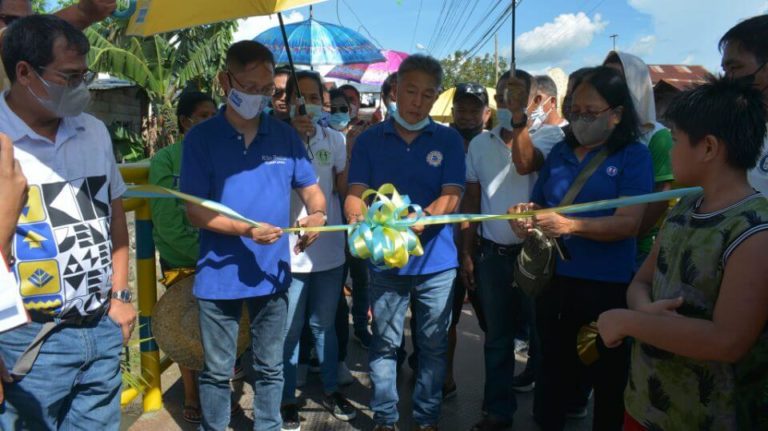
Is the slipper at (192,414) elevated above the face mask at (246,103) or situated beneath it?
situated beneath

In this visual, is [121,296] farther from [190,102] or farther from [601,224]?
[601,224]

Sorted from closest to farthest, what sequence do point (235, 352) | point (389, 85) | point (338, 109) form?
point (235, 352)
point (338, 109)
point (389, 85)

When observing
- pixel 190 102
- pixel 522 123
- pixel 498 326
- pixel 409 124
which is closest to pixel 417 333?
pixel 498 326

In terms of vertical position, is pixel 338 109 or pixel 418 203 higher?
pixel 338 109

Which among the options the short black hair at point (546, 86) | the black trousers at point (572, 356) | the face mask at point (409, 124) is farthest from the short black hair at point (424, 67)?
the black trousers at point (572, 356)

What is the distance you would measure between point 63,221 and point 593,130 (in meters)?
2.50

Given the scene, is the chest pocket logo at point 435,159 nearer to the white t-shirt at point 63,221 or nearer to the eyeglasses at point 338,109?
the white t-shirt at point 63,221

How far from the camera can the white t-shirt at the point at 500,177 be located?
142 inches

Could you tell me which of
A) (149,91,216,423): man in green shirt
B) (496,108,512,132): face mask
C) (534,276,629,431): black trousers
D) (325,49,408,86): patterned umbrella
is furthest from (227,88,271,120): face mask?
(325,49,408,86): patterned umbrella

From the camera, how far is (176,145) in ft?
11.7

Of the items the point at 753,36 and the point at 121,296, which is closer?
the point at 121,296

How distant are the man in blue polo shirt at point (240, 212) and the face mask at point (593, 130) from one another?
1490 mm

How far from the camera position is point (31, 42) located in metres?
2.06

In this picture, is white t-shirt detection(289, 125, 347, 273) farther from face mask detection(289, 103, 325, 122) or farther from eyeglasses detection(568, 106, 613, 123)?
eyeglasses detection(568, 106, 613, 123)
